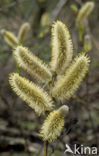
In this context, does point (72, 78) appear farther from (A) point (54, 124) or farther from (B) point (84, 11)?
(B) point (84, 11)

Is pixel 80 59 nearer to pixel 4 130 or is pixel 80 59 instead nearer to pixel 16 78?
pixel 16 78

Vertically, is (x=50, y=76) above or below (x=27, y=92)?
above

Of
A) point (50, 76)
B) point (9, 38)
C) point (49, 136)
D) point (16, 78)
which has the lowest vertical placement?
point (49, 136)

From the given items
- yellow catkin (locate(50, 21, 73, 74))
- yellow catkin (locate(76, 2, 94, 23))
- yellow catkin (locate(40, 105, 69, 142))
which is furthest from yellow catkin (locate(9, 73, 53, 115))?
yellow catkin (locate(76, 2, 94, 23))

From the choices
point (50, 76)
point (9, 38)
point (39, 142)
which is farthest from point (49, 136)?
point (39, 142)

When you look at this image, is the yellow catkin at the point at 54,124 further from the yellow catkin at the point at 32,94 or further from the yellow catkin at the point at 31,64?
the yellow catkin at the point at 31,64

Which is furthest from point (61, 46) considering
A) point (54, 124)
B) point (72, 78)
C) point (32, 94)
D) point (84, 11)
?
point (84, 11)

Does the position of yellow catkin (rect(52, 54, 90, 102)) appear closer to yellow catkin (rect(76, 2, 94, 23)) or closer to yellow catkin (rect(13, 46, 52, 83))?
yellow catkin (rect(13, 46, 52, 83))

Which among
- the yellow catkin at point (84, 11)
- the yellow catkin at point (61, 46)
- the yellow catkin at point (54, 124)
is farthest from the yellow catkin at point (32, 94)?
the yellow catkin at point (84, 11)

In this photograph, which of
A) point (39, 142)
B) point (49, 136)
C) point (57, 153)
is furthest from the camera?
point (39, 142)
